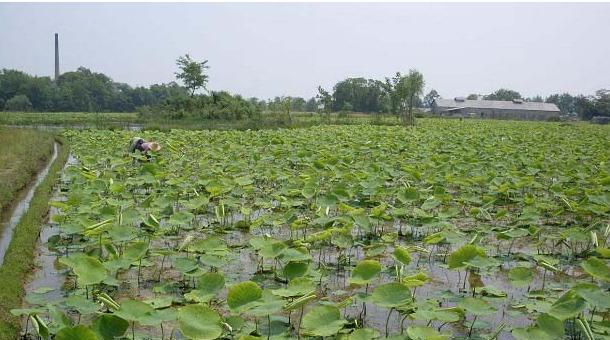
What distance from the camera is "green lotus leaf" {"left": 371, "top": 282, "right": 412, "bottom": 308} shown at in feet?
8.38

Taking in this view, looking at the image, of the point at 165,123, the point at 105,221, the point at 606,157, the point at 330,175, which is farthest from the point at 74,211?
the point at 165,123

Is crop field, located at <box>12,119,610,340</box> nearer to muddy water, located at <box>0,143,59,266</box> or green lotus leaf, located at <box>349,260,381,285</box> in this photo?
green lotus leaf, located at <box>349,260,381,285</box>

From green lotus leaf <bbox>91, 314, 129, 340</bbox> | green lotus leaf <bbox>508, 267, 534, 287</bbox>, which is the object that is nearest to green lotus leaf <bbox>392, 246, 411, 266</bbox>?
green lotus leaf <bbox>508, 267, 534, 287</bbox>

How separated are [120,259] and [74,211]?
74.3 inches

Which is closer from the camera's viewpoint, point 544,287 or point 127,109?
point 544,287

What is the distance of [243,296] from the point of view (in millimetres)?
2449

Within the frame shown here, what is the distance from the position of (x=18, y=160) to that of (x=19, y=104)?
37485mm

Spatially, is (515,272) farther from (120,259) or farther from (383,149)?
(383,149)

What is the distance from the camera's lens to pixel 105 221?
3812 millimetres

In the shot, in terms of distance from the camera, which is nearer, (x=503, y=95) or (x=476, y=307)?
(x=476, y=307)

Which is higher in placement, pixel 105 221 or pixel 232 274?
pixel 105 221

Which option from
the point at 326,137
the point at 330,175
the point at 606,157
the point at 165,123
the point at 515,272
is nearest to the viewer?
the point at 515,272

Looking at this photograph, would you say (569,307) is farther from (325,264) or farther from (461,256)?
(325,264)

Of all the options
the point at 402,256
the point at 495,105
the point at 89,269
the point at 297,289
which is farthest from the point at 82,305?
the point at 495,105
